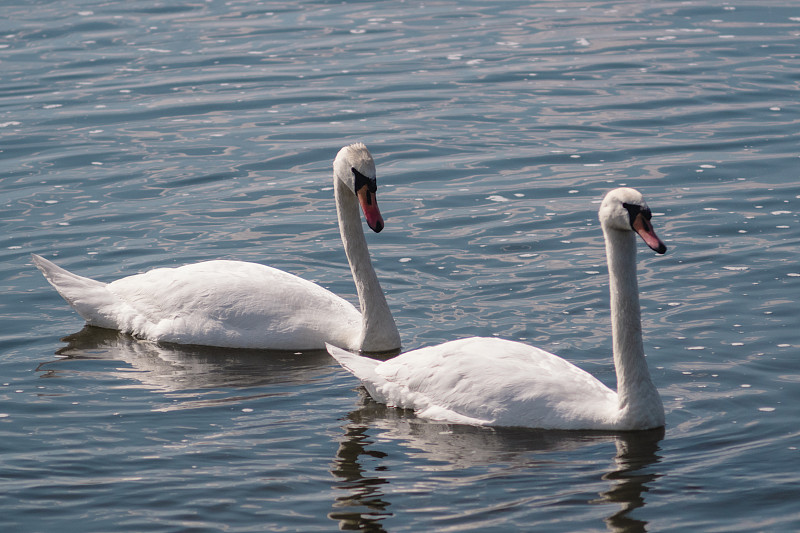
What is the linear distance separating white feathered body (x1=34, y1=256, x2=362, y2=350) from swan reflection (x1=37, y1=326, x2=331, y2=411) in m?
0.10

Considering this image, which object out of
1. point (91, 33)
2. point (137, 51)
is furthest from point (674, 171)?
point (91, 33)

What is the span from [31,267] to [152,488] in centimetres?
587

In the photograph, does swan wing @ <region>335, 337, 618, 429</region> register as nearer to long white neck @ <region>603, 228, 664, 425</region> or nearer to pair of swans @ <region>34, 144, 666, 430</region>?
pair of swans @ <region>34, 144, 666, 430</region>

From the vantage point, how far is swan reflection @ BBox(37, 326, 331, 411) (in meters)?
11.0

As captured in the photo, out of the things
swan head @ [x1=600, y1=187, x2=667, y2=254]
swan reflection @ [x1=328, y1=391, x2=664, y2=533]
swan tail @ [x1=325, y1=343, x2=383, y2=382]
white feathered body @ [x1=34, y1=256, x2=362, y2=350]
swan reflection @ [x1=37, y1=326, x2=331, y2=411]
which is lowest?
swan reflection @ [x1=328, y1=391, x2=664, y2=533]

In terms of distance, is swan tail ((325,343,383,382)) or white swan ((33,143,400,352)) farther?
white swan ((33,143,400,352))

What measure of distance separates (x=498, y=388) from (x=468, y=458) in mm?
652

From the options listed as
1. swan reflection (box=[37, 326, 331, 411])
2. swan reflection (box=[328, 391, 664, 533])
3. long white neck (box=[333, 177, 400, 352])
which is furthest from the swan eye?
swan reflection (box=[328, 391, 664, 533])

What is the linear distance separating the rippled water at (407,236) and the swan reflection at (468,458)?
0.03 meters

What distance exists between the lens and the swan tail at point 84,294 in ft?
40.9

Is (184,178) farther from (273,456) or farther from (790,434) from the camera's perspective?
(790,434)

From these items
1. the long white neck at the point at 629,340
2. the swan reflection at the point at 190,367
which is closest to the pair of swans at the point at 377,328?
the long white neck at the point at 629,340

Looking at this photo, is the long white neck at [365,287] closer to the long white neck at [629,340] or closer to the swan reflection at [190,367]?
the swan reflection at [190,367]

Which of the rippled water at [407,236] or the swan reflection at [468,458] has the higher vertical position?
the rippled water at [407,236]
